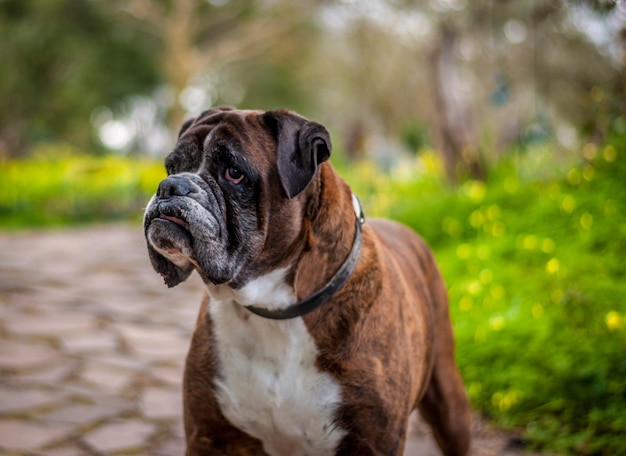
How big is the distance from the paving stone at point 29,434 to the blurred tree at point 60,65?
15147 mm

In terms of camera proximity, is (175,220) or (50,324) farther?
(50,324)

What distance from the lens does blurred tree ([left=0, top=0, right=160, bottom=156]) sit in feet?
57.8

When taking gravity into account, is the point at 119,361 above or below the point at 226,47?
below

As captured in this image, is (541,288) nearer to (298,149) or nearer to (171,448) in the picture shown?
(171,448)

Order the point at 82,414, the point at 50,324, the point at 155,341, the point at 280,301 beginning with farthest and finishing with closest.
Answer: the point at 50,324
the point at 155,341
the point at 82,414
the point at 280,301

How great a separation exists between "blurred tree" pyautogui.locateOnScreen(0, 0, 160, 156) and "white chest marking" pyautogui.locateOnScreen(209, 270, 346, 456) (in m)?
16.5

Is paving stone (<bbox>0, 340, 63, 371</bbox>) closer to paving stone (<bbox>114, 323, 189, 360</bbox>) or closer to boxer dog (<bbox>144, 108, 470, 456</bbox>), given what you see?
paving stone (<bbox>114, 323, 189, 360</bbox>)

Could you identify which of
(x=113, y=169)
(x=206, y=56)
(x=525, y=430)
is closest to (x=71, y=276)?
(x=525, y=430)

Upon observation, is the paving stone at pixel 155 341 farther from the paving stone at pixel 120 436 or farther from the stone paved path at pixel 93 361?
the paving stone at pixel 120 436

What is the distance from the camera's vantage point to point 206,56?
18.8m

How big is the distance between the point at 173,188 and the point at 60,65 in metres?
18.0

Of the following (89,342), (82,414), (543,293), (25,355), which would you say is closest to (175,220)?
(82,414)

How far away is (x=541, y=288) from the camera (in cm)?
484

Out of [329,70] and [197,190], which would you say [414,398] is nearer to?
[197,190]
